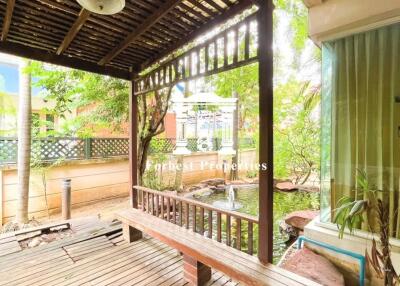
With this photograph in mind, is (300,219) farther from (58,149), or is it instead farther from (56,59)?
(58,149)

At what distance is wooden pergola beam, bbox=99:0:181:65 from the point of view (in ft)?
6.67

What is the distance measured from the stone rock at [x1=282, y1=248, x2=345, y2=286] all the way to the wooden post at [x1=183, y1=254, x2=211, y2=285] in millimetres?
829

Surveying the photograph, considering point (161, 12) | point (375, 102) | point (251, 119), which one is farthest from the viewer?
point (251, 119)

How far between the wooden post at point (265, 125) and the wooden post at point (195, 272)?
2.30 feet

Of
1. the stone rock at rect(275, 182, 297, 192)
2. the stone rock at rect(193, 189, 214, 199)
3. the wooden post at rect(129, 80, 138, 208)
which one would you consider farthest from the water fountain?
the wooden post at rect(129, 80, 138, 208)

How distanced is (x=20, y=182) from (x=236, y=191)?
5.24 meters

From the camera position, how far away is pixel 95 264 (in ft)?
9.26

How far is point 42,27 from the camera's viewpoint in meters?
2.38

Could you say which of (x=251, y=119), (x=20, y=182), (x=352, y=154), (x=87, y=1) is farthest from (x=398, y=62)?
(x=251, y=119)

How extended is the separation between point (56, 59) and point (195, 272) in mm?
3008

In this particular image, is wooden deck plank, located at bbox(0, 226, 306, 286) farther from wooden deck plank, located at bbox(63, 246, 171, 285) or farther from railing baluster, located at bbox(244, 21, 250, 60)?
railing baluster, located at bbox(244, 21, 250, 60)

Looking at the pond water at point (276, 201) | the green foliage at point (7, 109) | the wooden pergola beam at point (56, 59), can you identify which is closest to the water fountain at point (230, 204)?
the pond water at point (276, 201)

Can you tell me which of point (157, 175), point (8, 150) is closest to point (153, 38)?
point (8, 150)

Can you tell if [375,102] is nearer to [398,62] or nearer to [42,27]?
[398,62]
